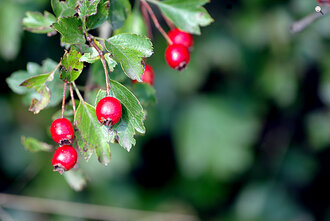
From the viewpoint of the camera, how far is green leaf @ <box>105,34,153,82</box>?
3.90ft

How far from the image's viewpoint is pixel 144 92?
1.59 m

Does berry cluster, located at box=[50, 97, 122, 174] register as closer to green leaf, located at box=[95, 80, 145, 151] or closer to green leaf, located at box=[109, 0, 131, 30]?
green leaf, located at box=[95, 80, 145, 151]

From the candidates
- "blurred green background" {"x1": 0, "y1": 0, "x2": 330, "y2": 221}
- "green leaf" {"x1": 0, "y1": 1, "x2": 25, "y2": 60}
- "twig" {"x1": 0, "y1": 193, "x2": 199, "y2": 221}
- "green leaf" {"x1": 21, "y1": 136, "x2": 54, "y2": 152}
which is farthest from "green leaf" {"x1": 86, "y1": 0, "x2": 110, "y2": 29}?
"twig" {"x1": 0, "y1": 193, "x2": 199, "y2": 221}

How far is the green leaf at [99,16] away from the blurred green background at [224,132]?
5.35 ft

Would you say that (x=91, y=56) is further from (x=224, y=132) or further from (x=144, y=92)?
(x=224, y=132)

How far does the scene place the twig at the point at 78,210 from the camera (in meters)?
3.03

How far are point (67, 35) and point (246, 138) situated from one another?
7.25ft

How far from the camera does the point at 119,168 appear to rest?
2947mm

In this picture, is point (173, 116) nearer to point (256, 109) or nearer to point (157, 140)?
point (157, 140)

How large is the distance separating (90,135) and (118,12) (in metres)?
0.42

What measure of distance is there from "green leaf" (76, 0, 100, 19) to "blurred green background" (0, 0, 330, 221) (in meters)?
1.69

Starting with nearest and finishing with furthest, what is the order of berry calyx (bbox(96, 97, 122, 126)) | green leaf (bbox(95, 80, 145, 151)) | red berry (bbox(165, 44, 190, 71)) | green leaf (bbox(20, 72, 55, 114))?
1. berry calyx (bbox(96, 97, 122, 126))
2. green leaf (bbox(95, 80, 145, 151))
3. green leaf (bbox(20, 72, 55, 114))
4. red berry (bbox(165, 44, 190, 71))

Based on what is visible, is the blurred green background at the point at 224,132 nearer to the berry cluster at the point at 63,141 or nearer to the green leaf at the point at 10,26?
the green leaf at the point at 10,26

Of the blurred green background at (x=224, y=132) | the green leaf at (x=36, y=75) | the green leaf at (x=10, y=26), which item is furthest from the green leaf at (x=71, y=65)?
the blurred green background at (x=224, y=132)
